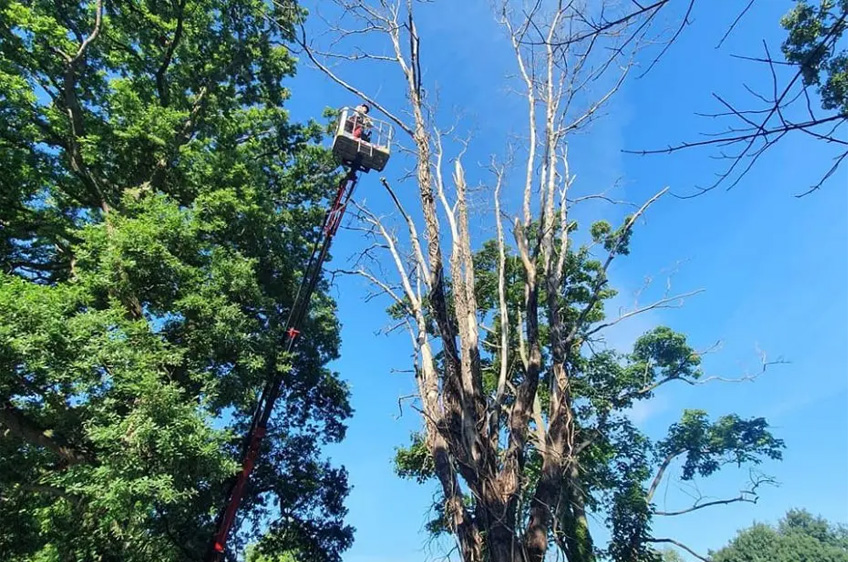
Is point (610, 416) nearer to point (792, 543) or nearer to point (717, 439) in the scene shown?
point (717, 439)

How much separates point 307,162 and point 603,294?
8.17 meters

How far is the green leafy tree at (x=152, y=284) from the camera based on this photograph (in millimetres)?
5191

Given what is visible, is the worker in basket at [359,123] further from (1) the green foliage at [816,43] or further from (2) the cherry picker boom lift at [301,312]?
(1) the green foliage at [816,43]

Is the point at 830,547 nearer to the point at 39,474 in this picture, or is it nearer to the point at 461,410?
the point at 461,410

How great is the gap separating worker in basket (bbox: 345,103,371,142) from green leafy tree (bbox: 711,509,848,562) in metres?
37.6

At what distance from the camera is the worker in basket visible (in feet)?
22.5

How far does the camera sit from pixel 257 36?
1043 cm

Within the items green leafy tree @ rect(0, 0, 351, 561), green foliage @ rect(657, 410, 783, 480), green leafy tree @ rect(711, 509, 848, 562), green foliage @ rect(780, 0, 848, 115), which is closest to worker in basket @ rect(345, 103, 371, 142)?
green leafy tree @ rect(0, 0, 351, 561)

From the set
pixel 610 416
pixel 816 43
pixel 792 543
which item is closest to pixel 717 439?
pixel 610 416

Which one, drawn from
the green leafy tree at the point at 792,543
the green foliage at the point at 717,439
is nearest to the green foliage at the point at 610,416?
the green foliage at the point at 717,439

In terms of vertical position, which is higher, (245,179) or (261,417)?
(245,179)

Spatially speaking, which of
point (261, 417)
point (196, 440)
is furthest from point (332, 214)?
point (196, 440)

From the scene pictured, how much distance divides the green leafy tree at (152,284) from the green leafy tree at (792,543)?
36291 millimetres

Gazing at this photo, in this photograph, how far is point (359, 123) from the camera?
22.8ft
